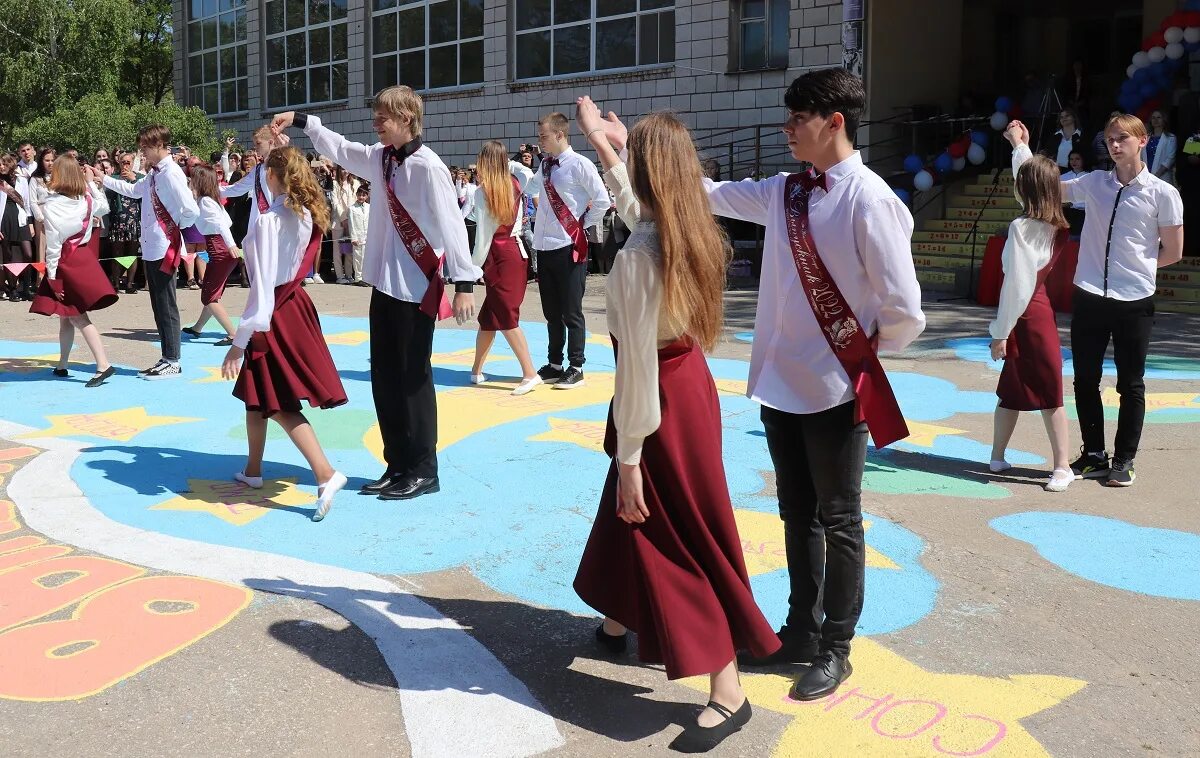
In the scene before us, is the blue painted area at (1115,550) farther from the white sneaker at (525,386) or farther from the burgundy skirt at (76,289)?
the burgundy skirt at (76,289)

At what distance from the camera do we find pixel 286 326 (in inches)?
224

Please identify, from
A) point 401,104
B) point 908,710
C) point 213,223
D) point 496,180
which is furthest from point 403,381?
point 213,223

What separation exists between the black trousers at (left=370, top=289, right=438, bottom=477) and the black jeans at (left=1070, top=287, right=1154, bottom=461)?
3.45 metres

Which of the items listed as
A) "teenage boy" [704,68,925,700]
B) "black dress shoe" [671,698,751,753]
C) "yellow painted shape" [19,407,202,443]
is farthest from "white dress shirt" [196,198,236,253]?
"black dress shoe" [671,698,751,753]

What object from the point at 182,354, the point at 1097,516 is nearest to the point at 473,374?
the point at 182,354

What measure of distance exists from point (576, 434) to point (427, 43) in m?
21.8

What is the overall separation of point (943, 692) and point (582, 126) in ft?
7.02

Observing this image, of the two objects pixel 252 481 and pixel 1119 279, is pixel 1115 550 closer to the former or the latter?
pixel 1119 279

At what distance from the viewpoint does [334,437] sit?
23.6ft

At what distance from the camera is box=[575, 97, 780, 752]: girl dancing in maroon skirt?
Answer: 10.5 feet

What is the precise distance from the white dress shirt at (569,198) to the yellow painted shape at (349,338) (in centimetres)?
318

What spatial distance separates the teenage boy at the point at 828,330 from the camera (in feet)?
11.1

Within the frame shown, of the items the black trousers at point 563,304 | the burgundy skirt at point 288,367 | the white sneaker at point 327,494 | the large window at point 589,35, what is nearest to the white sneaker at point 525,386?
the black trousers at point 563,304

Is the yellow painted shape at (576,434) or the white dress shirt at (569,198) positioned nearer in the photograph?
the yellow painted shape at (576,434)
